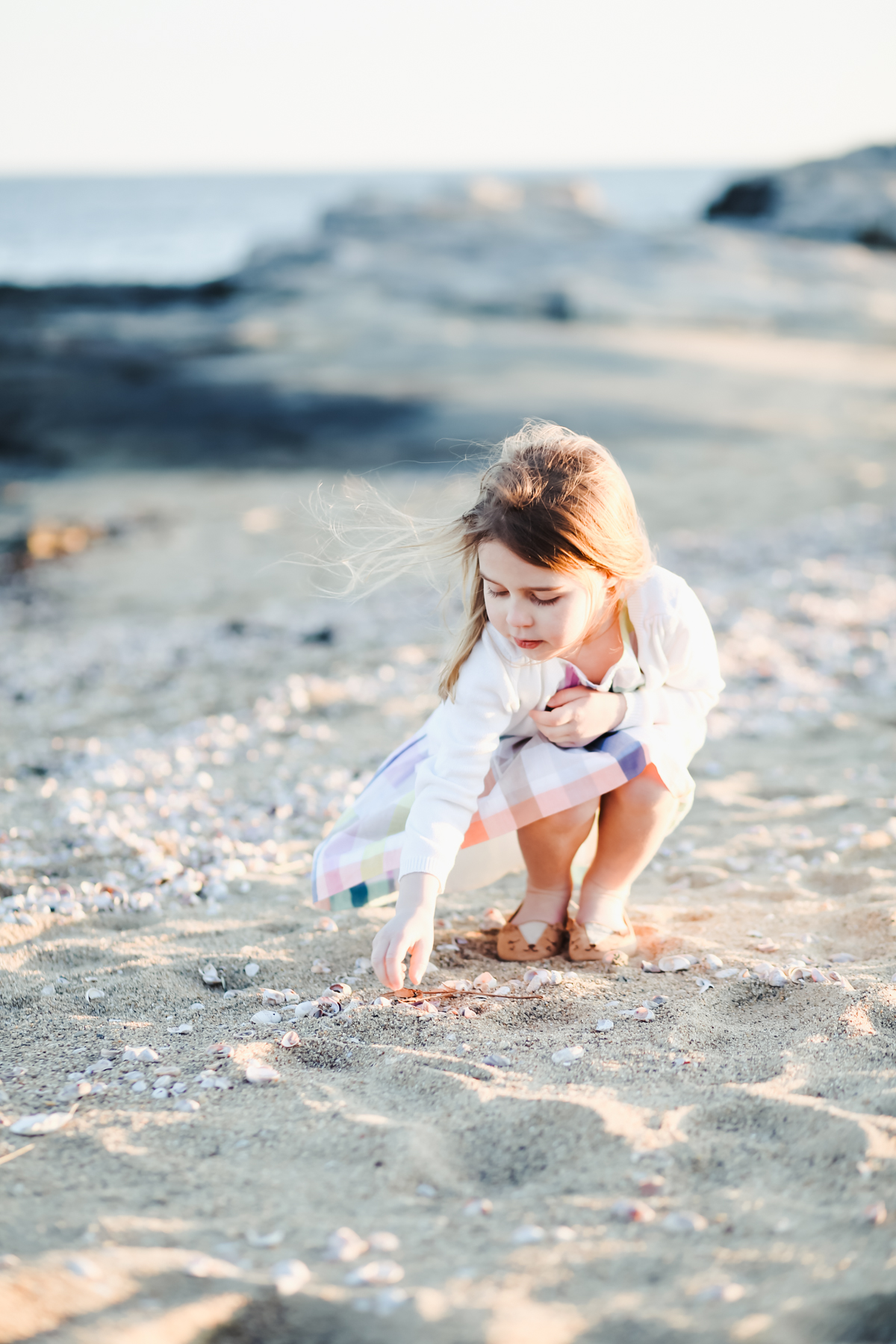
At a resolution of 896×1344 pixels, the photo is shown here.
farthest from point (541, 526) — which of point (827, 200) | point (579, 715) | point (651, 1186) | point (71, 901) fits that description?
point (827, 200)

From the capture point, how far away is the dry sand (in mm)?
1648

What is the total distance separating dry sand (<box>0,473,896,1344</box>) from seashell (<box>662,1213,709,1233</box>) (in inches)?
0.7

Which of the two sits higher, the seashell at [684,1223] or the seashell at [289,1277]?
the seashell at [289,1277]

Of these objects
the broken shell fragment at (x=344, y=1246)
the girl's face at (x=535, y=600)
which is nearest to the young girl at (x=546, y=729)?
the girl's face at (x=535, y=600)

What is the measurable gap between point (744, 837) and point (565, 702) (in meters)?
1.35

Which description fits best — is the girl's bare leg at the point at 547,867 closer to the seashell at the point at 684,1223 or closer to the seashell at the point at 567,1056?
the seashell at the point at 567,1056

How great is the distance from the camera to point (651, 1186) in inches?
73.9

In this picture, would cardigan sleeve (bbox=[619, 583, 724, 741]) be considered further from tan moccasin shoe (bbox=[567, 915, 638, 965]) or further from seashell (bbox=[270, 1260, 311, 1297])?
seashell (bbox=[270, 1260, 311, 1297])

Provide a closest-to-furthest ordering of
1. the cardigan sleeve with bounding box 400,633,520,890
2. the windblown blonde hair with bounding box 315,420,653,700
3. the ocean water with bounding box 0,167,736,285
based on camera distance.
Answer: the windblown blonde hair with bounding box 315,420,653,700 < the cardigan sleeve with bounding box 400,633,520,890 < the ocean water with bounding box 0,167,736,285

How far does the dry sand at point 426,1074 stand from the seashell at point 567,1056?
0.02m

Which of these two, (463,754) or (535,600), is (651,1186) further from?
(535,600)

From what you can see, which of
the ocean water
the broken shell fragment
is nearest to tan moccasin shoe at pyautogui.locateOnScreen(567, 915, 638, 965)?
the broken shell fragment

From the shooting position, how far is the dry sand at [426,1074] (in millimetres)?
1648

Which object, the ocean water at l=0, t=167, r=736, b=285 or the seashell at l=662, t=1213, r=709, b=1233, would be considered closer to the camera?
the seashell at l=662, t=1213, r=709, b=1233
